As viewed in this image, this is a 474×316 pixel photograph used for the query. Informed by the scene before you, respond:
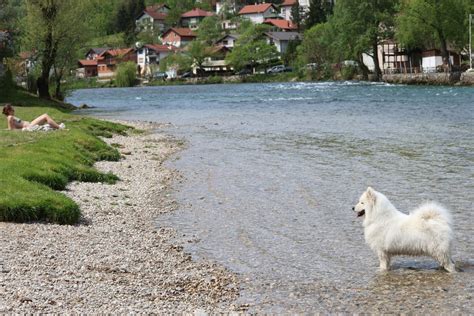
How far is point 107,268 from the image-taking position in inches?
465

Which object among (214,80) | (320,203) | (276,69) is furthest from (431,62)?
(320,203)

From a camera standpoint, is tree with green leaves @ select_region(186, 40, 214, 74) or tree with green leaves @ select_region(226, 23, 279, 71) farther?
tree with green leaves @ select_region(186, 40, 214, 74)

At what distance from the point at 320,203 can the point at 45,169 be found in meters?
7.28

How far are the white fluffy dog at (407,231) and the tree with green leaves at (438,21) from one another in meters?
91.8

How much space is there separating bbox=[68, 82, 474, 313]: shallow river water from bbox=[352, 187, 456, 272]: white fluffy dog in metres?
0.38

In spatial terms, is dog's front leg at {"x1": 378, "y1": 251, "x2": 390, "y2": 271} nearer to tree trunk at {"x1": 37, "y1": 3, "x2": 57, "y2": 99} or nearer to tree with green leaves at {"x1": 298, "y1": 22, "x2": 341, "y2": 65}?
tree trunk at {"x1": 37, "y1": 3, "x2": 57, "y2": 99}

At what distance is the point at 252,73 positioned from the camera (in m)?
169

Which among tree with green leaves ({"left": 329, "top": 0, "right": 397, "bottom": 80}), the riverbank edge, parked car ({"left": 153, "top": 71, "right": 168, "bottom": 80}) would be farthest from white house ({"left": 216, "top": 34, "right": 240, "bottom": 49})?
tree with green leaves ({"left": 329, "top": 0, "right": 397, "bottom": 80})

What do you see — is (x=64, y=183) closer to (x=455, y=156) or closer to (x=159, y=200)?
(x=159, y=200)

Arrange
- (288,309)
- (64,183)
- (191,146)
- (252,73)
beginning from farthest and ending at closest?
(252,73), (191,146), (64,183), (288,309)

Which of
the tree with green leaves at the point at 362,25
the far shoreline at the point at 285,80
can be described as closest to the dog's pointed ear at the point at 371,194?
the far shoreline at the point at 285,80

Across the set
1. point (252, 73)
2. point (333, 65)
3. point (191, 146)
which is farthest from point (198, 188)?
point (252, 73)

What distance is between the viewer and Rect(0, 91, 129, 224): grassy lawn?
15.0m

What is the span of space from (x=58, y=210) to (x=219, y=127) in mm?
29112
